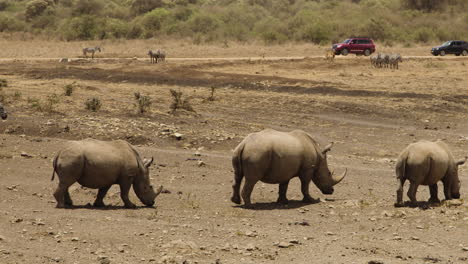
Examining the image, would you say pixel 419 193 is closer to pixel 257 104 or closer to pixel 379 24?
pixel 257 104

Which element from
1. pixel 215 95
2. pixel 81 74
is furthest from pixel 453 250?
pixel 81 74

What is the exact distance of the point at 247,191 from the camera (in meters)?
14.3

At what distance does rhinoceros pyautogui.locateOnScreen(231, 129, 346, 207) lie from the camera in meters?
14.1

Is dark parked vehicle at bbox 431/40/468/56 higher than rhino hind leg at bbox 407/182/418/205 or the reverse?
the reverse

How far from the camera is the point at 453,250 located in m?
11.5

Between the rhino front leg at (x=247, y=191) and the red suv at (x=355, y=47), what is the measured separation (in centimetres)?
4172

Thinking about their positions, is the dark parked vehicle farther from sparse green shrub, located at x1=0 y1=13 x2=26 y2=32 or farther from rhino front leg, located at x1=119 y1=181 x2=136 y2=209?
rhino front leg, located at x1=119 y1=181 x2=136 y2=209

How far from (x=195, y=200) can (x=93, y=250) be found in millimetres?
4502

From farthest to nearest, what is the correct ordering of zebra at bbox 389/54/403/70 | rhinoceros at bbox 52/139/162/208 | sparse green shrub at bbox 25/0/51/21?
sparse green shrub at bbox 25/0/51/21 < zebra at bbox 389/54/403/70 < rhinoceros at bbox 52/139/162/208

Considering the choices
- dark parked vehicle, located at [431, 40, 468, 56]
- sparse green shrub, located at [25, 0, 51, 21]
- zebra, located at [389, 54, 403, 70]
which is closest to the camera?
zebra, located at [389, 54, 403, 70]

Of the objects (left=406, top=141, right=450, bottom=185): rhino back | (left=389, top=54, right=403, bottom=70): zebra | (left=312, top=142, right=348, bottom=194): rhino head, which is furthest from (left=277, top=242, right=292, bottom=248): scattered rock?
(left=389, top=54, right=403, bottom=70): zebra

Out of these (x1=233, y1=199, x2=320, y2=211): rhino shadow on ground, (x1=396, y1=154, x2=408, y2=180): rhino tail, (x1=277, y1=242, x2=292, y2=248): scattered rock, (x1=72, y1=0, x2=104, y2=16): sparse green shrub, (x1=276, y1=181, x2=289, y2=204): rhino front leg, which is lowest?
(x1=233, y1=199, x2=320, y2=211): rhino shadow on ground

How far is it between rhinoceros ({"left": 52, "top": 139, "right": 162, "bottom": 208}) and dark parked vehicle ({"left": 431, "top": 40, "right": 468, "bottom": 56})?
4528 cm

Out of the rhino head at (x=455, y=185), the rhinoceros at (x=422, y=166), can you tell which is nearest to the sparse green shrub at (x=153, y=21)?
the rhino head at (x=455, y=185)
